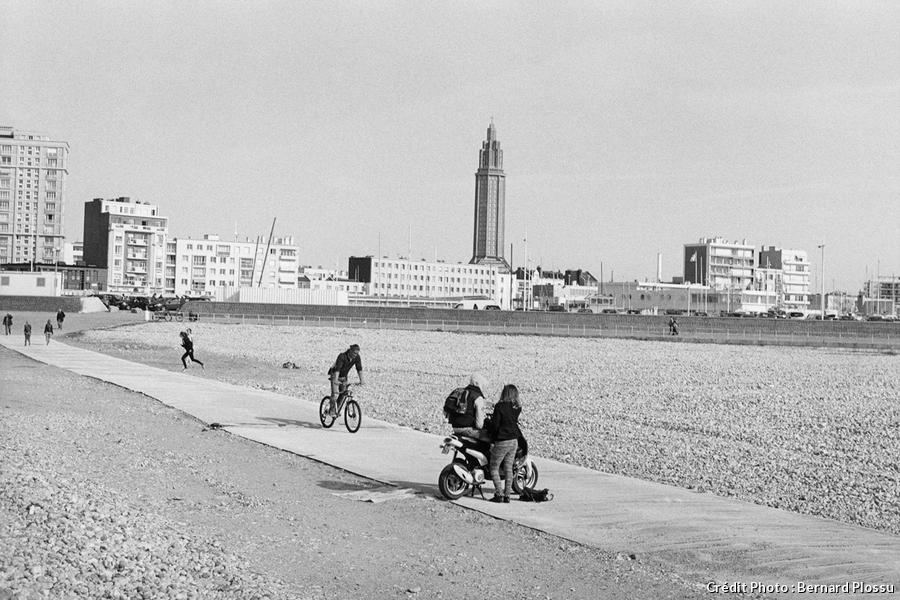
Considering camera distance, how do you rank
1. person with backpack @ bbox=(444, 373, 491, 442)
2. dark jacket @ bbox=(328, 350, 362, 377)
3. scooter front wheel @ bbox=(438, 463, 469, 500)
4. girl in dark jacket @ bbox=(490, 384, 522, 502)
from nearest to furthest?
1. girl in dark jacket @ bbox=(490, 384, 522, 502)
2. person with backpack @ bbox=(444, 373, 491, 442)
3. scooter front wheel @ bbox=(438, 463, 469, 500)
4. dark jacket @ bbox=(328, 350, 362, 377)

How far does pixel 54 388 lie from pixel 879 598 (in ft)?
69.9

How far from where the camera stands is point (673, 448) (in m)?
18.0

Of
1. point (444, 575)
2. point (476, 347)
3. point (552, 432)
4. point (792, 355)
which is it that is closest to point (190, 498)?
point (444, 575)

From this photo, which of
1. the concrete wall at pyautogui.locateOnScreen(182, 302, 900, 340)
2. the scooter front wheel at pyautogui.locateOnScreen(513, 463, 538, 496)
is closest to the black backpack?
the scooter front wheel at pyautogui.locateOnScreen(513, 463, 538, 496)

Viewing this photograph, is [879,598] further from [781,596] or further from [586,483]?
[586,483]

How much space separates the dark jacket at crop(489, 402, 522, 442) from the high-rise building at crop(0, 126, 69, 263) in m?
162

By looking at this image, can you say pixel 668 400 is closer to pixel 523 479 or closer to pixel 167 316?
pixel 523 479

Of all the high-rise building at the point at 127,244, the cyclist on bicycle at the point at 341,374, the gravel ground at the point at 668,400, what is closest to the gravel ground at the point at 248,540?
the cyclist on bicycle at the point at 341,374

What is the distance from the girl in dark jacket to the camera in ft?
38.0

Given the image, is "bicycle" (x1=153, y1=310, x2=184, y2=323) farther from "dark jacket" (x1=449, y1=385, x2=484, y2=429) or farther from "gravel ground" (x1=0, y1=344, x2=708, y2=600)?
"dark jacket" (x1=449, y1=385, x2=484, y2=429)

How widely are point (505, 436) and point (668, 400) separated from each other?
1764 cm

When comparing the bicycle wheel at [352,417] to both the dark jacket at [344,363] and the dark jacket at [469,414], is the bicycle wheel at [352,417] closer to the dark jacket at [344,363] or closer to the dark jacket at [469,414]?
the dark jacket at [344,363]

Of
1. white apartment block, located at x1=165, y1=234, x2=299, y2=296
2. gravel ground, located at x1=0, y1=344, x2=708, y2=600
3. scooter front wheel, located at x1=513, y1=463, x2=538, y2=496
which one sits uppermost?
white apartment block, located at x1=165, y1=234, x2=299, y2=296

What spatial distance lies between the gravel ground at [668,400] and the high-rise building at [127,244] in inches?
4395
